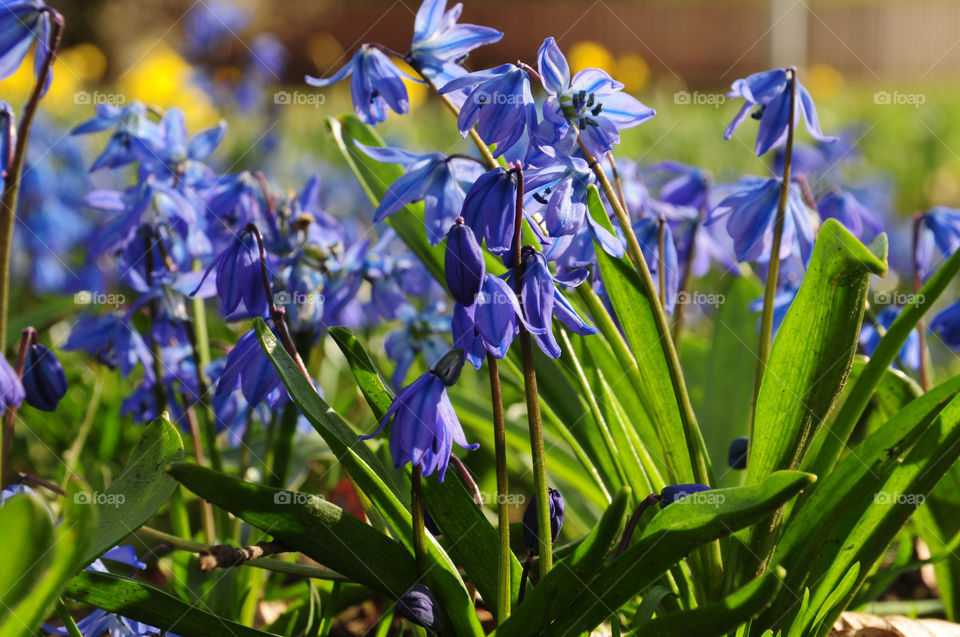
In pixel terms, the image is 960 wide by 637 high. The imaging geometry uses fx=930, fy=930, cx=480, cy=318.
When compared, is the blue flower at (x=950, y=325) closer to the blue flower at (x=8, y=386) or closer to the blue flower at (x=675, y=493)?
the blue flower at (x=675, y=493)

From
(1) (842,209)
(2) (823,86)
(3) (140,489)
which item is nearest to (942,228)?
(1) (842,209)

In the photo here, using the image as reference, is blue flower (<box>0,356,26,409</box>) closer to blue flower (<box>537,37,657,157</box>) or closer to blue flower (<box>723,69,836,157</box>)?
blue flower (<box>537,37,657,157</box>)

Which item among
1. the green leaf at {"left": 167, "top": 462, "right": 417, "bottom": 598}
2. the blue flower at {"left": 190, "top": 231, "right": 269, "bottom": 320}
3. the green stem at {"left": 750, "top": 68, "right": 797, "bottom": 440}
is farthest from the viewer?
the green stem at {"left": 750, "top": 68, "right": 797, "bottom": 440}

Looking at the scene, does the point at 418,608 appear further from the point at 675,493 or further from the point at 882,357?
the point at 882,357

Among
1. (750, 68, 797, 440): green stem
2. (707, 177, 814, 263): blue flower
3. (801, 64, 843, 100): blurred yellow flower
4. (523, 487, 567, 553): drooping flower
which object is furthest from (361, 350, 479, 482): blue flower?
(801, 64, 843, 100): blurred yellow flower

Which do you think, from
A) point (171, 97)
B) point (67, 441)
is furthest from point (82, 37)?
point (67, 441)

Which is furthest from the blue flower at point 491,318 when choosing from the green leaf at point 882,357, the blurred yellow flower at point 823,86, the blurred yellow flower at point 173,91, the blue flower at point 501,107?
the blurred yellow flower at point 823,86
